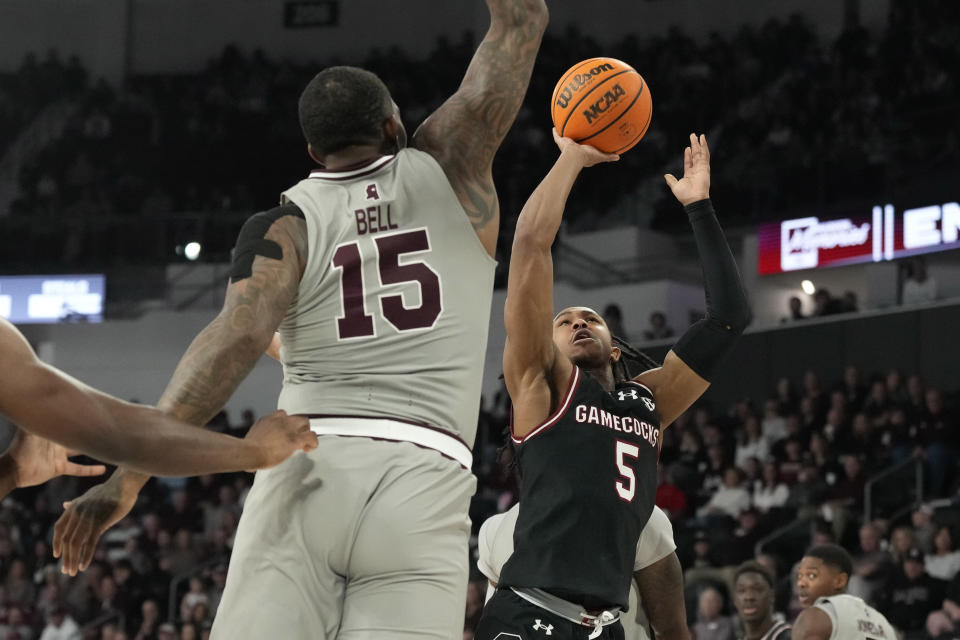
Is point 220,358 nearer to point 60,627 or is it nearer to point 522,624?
point 522,624

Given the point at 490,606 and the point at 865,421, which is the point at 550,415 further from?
the point at 865,421

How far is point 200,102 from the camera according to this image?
2361cm

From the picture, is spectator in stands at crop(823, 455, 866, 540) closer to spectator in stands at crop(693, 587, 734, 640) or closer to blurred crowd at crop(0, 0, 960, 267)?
spectator in stands at crop(693, 587, 734, 640)

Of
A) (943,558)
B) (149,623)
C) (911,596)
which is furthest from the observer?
(149,623)

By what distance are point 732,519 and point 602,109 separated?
897cm

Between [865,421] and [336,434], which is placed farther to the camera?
[865,421]

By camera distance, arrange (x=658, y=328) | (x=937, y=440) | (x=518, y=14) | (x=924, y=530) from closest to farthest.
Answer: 1. (x=518, y=14)
2. (x=924, y=530)
3. (x=937, y=440)
4. (x=658, y=328)

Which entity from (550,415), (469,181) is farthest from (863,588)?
(469,181)

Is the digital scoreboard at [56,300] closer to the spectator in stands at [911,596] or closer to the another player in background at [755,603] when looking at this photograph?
the spectator in stands at [911,596]

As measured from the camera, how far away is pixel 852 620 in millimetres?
5703

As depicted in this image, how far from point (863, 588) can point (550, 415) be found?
6.84m

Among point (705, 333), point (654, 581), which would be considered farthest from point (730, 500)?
point (705, 333)

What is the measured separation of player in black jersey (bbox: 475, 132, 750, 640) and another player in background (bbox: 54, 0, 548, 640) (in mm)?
781

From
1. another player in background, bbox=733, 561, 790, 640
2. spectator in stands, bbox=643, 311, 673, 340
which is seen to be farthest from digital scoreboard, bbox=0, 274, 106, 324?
another player in background, bbox=733, 561, 790, 640
